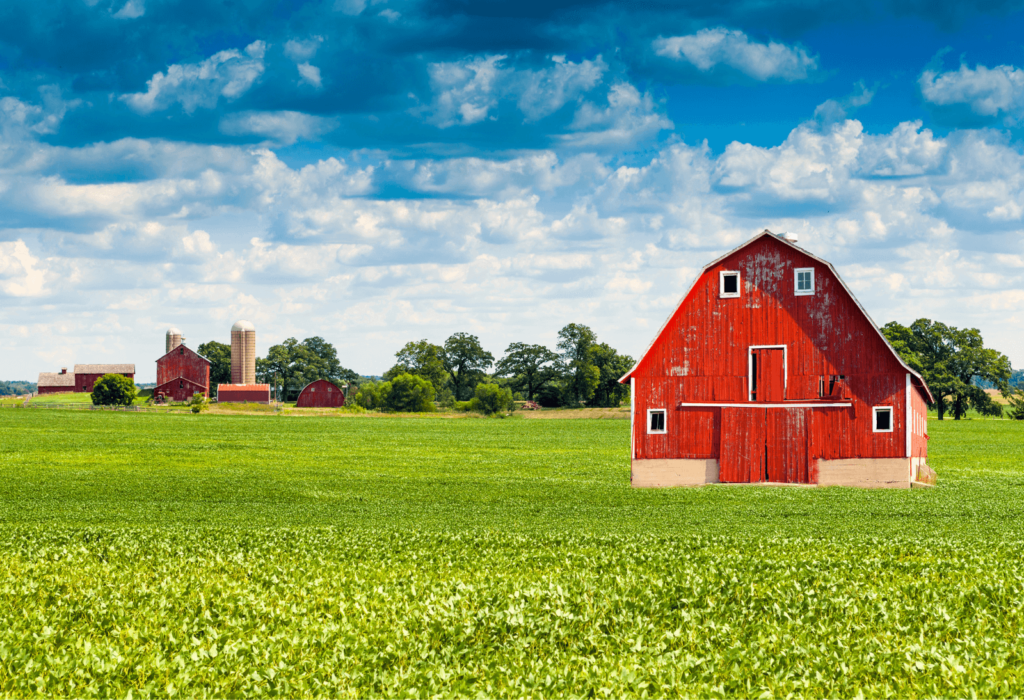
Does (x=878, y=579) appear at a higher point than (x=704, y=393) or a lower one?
lower

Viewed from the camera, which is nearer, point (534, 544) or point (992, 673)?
point (992, 673)

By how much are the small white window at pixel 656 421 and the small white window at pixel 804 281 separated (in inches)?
259

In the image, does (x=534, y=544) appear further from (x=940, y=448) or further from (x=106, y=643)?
(x=940, y=448)

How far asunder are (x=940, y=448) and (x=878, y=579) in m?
41.2

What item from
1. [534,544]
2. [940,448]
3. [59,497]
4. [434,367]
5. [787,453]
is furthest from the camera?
[434,367]

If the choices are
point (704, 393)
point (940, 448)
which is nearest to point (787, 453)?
point (704, 393)

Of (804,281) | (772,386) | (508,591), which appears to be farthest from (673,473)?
(508,591)

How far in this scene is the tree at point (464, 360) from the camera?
119812mm

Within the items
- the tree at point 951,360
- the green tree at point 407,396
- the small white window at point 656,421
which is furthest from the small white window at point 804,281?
the green tree at point 407,396

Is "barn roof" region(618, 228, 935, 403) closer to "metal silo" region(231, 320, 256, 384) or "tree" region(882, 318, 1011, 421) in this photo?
"tree" region(882, 318, 1011, 421)

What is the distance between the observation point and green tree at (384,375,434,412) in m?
98.7

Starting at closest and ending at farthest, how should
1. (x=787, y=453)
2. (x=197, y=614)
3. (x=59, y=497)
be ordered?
(x=197, y=614), (x=59, y=497), (x=787, y=453)

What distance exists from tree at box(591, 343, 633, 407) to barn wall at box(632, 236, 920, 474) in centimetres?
7544

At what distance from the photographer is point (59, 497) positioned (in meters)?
25.9
